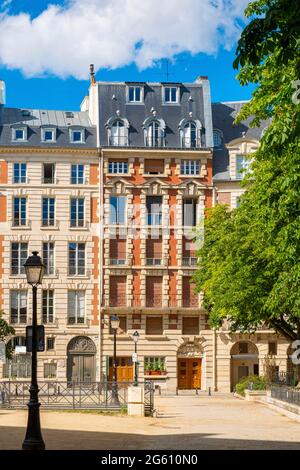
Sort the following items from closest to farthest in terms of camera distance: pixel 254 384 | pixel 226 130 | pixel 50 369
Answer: pixel 254 384 < pixel 50 369 < pixel 226 130

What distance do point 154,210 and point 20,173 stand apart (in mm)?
10243

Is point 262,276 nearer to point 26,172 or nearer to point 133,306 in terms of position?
point 133,306

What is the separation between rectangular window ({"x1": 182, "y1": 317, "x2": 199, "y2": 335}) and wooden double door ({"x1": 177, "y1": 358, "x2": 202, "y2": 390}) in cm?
199

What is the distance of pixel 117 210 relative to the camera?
2798 inches

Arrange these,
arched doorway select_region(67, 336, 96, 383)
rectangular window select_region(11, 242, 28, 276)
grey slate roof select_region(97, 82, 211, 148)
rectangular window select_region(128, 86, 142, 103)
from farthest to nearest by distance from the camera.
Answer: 1. rectangular window select_region(128, 86, 142, 103)
2. grey slate roof select_region(97, 82, 211, 148)
3. rectangular window select_region(11, 242, 28, 276)
4. arched doorway select_region(67, 336, 96, 383)

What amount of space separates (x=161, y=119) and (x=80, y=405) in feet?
123

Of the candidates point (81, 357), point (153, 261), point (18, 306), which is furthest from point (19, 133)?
point (81, 357)

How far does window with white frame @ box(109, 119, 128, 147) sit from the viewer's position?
72.2m

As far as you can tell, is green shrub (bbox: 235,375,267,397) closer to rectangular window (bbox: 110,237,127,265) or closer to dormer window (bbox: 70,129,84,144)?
rectangular window (bbox: 110,237,127,265)

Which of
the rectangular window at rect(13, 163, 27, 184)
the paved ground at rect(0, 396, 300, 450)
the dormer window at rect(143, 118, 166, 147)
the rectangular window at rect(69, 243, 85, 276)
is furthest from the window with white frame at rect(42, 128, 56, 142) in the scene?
the paved ground at rect(0, 396, 300, 450)

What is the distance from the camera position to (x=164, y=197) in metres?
71.2

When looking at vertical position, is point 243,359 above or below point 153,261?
below

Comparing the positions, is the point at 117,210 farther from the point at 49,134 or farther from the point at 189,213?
the point at 49,134
